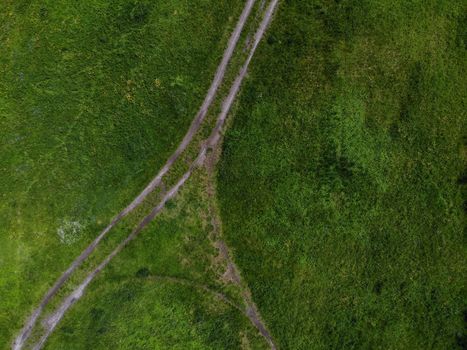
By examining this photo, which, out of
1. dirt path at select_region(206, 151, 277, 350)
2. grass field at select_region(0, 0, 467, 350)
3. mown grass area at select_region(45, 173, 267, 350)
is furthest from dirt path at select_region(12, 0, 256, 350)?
dirt path at select_region(206, 151, 277, 350)

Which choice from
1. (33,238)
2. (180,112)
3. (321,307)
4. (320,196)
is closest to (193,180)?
(180,112)

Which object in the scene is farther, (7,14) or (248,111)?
(248,111)

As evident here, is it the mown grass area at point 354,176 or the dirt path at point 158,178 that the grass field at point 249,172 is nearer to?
the mown grass area at point 354,176

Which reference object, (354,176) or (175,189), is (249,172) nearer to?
(175,189)

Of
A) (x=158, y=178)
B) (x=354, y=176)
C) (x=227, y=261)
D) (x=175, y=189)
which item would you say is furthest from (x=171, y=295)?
(x=354, y=176)

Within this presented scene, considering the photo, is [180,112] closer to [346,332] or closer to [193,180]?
[193,180]

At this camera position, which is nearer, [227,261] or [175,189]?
[175,189]
